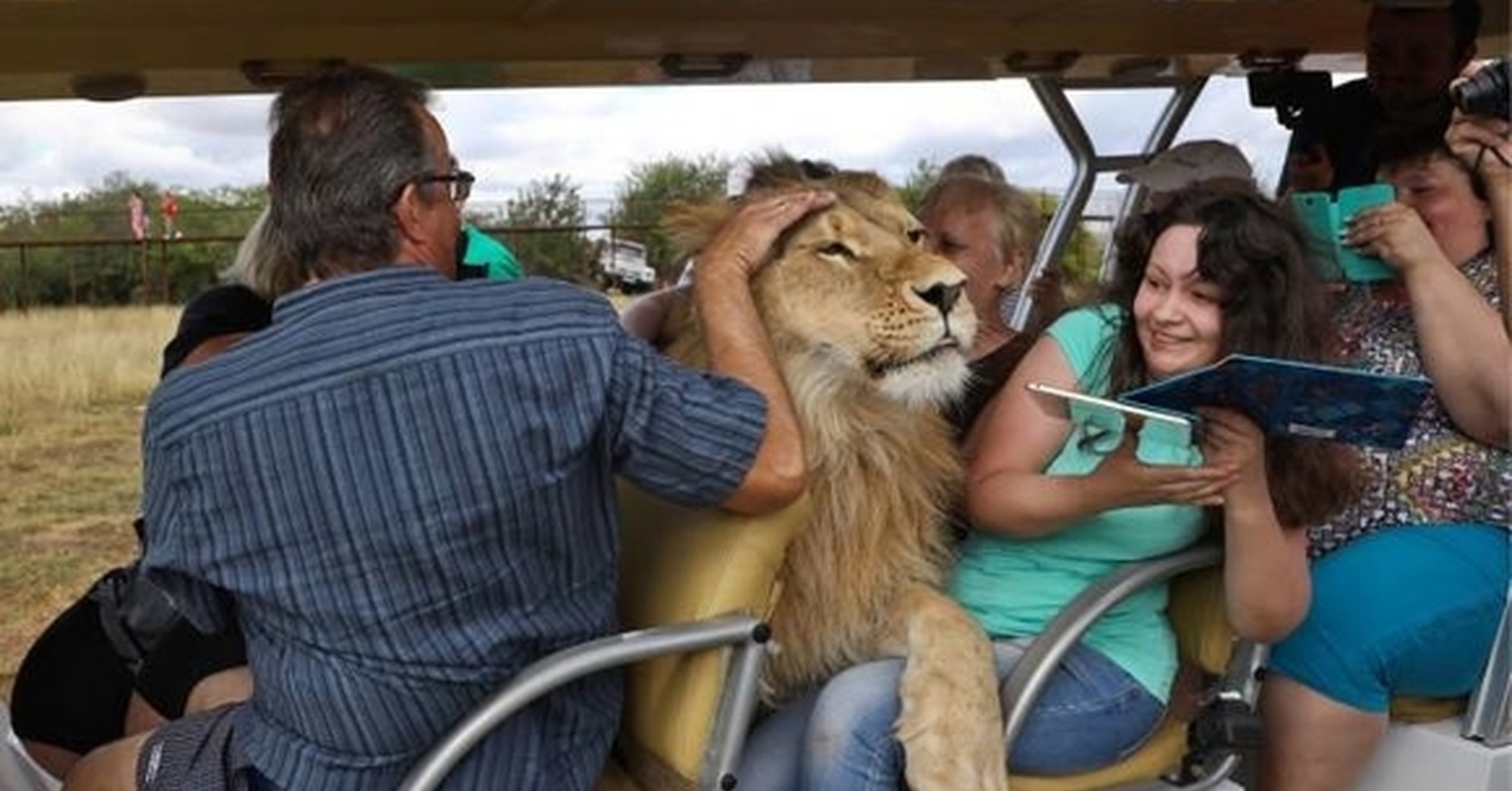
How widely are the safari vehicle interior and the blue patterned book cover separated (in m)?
0.33

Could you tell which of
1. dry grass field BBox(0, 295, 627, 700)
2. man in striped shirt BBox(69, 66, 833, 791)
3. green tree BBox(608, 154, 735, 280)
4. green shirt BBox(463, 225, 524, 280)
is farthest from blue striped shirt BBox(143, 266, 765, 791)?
dry grass field BBox(0, 295, 627, 700)

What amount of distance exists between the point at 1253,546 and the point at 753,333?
654 millimetres

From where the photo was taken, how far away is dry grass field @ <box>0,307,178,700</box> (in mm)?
3674

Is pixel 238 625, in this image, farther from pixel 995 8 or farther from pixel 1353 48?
pixel 1353 48

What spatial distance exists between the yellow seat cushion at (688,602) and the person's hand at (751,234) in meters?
0.30

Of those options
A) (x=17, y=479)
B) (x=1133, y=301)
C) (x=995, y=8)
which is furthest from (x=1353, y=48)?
(x=17, y=479)

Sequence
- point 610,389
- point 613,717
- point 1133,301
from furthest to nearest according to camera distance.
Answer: point 1133,301 < point 613,717 < point 610,389

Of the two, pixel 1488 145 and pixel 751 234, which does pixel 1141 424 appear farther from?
pixel 1488 145

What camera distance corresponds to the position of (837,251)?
7.01ft

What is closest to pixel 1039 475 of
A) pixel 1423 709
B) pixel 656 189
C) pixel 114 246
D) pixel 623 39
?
pixel 1423 709

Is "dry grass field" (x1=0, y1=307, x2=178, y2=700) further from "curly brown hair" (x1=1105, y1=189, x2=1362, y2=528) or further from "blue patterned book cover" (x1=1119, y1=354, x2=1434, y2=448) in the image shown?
"blue patterned book cover" (x1=1119, y1=354, x2=1434, y2=448)

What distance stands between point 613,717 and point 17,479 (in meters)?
3.83

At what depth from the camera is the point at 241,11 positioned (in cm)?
240

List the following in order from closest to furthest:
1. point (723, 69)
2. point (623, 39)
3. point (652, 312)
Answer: point (652, 312), point (623, 39), point (723, 69)
